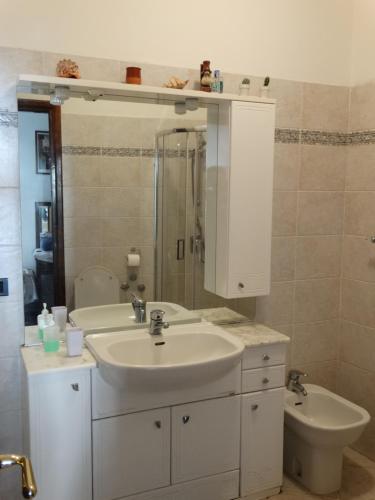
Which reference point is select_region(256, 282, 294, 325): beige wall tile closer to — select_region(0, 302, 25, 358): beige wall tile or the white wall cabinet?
the white wall cabinet

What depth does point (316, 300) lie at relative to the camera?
113 inches

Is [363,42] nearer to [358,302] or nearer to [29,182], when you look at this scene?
[358,302]

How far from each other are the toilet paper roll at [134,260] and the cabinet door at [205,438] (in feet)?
2.18

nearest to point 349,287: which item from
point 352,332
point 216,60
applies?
point 352,332

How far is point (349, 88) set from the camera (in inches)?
110

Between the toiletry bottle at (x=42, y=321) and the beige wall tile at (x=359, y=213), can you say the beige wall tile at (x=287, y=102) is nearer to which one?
the beige wall tile at (x=359, y=213)

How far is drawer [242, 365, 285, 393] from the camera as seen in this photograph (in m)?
2.28

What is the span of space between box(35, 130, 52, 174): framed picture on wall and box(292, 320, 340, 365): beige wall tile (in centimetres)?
160

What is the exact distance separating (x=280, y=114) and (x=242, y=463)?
5.71 ft

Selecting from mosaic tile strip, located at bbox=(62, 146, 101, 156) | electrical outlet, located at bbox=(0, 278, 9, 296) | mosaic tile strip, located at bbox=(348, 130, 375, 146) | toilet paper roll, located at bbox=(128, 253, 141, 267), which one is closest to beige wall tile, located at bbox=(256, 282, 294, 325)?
toilet paper roll, located at bbox=(128, 253, 141, 267)

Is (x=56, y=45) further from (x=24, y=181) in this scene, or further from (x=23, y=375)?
(x=23, y=375)

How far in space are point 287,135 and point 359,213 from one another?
0.59 m

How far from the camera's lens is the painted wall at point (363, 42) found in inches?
104

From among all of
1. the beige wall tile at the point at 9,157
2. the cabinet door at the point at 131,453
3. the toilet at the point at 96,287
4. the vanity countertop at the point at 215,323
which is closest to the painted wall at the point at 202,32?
the beige wall tile at the point at 9,157
